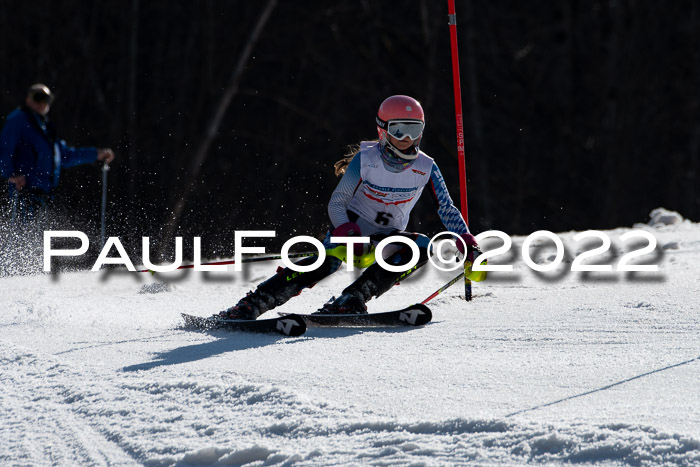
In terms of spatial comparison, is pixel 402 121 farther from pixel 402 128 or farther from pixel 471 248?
pixel 471 248

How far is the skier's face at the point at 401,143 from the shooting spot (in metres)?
4.93

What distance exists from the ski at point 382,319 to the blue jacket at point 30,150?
165 inches

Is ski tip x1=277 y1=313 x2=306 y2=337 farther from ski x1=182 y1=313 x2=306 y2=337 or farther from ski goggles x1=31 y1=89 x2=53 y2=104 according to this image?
ski goggles x1=31 y1=89 x2=53 y2=104

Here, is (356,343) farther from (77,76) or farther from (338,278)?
(77,76)

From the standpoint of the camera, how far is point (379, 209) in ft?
16.8

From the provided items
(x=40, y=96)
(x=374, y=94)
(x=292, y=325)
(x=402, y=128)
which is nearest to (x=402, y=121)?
(x=402, y=128)

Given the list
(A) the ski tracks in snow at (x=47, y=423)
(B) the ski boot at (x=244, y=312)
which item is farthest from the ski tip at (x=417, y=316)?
(A) the ski tracks in snow at (x=47, y=423)

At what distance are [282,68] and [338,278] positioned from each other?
15804mm

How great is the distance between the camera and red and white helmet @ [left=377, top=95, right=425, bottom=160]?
16.1ft

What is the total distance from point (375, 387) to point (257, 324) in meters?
1.45

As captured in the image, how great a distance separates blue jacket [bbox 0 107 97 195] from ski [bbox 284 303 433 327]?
4179mm

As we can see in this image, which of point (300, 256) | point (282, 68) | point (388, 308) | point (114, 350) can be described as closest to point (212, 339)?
point (114, 350)

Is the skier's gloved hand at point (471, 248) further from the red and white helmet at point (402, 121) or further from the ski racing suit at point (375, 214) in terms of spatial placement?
the red and white helmet at point (402, 121)

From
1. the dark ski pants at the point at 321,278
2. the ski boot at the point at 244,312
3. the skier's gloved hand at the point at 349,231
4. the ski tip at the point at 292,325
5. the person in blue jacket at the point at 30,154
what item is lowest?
the ski tip at the point at 292,325
